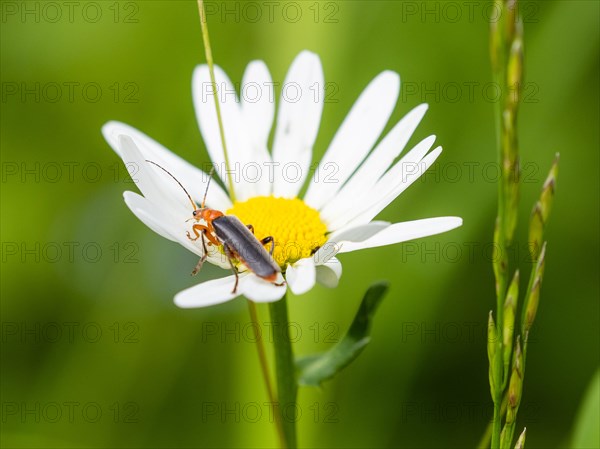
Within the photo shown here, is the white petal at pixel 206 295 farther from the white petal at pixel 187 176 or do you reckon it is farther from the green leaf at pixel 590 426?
the green leaf at pixel 590 426

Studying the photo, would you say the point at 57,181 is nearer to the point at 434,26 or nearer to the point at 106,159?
the point at 106,159

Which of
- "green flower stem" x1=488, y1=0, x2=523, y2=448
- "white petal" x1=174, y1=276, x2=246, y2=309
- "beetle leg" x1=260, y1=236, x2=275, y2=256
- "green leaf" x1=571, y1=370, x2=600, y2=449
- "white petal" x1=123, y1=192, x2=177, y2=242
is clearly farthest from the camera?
"beetle leg" x1=260, y1=236, x2=275, y2=256

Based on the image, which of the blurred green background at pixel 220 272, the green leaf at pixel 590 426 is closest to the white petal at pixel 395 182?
the green leaf at pixel 590 426

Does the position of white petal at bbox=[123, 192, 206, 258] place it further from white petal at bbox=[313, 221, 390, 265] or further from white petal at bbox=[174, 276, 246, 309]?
white petal at bbox=[313, 221, 390, 265]

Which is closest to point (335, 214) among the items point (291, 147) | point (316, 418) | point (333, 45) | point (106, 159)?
point (291, 147)

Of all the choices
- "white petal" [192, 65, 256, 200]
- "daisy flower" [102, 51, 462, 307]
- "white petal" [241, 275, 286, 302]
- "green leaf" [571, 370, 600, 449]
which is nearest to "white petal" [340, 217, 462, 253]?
"daisy flower" [102, 51, 462, 307]

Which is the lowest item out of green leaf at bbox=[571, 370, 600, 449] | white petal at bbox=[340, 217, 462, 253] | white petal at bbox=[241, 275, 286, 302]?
green leaf at bbox=[571, 370, 600, 449]
